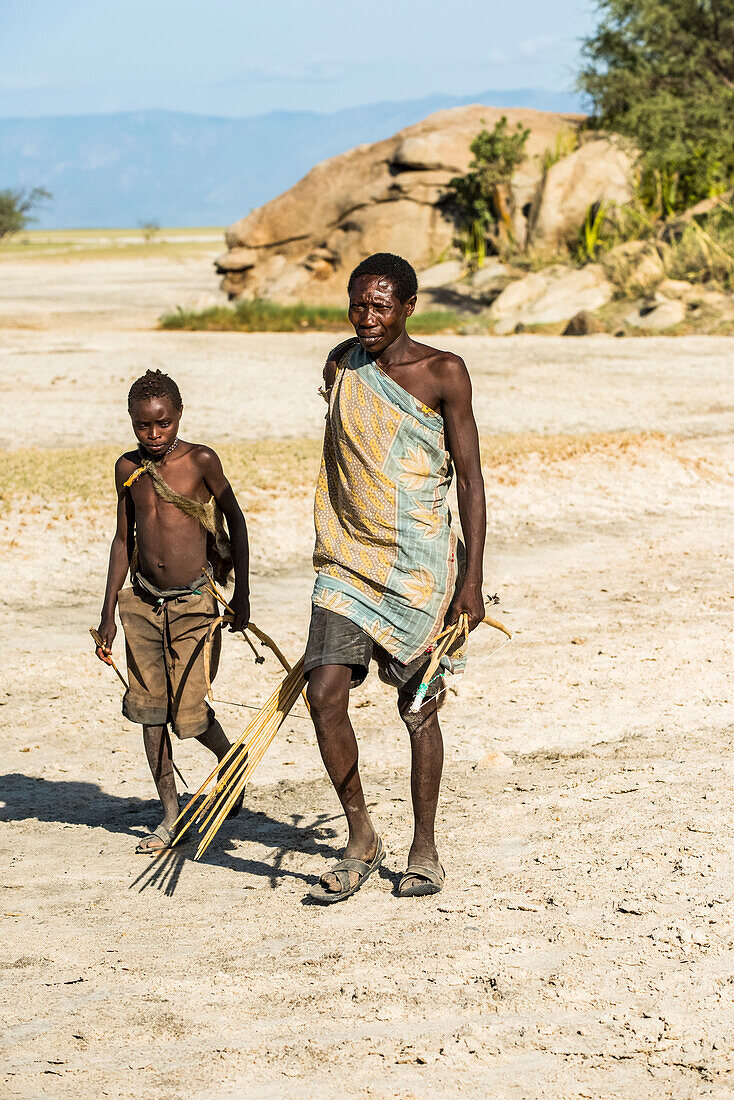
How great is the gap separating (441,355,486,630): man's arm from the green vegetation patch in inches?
609

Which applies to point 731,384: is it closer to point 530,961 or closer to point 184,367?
point 184,367

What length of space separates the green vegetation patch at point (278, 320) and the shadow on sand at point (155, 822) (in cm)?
1450

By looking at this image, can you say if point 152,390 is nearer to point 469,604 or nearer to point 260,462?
point 469,604

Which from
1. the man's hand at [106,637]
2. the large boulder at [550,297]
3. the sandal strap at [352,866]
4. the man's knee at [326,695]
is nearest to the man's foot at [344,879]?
the sandal strap at [352,866]

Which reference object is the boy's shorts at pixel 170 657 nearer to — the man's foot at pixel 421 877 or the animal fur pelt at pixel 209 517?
the animal fur pelt at pixel 209 517

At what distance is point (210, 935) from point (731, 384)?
11.7 m

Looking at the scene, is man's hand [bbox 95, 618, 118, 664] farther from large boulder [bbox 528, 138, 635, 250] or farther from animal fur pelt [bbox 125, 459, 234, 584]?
large boulder [bbox 528, 138, 635, 250]

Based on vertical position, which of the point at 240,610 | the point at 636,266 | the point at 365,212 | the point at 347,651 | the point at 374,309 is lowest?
the point at 240,610

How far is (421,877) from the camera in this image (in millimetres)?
3564

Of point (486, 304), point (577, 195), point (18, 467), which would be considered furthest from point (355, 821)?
point (577, 195)

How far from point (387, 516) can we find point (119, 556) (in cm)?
120

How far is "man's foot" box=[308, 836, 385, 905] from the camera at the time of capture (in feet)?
11.6

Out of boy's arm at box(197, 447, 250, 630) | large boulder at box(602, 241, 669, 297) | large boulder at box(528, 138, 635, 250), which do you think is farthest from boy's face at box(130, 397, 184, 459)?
large boulder at box(528, 138, 635, 250)

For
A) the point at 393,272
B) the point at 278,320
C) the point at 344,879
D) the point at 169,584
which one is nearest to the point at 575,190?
the point at 278,320
